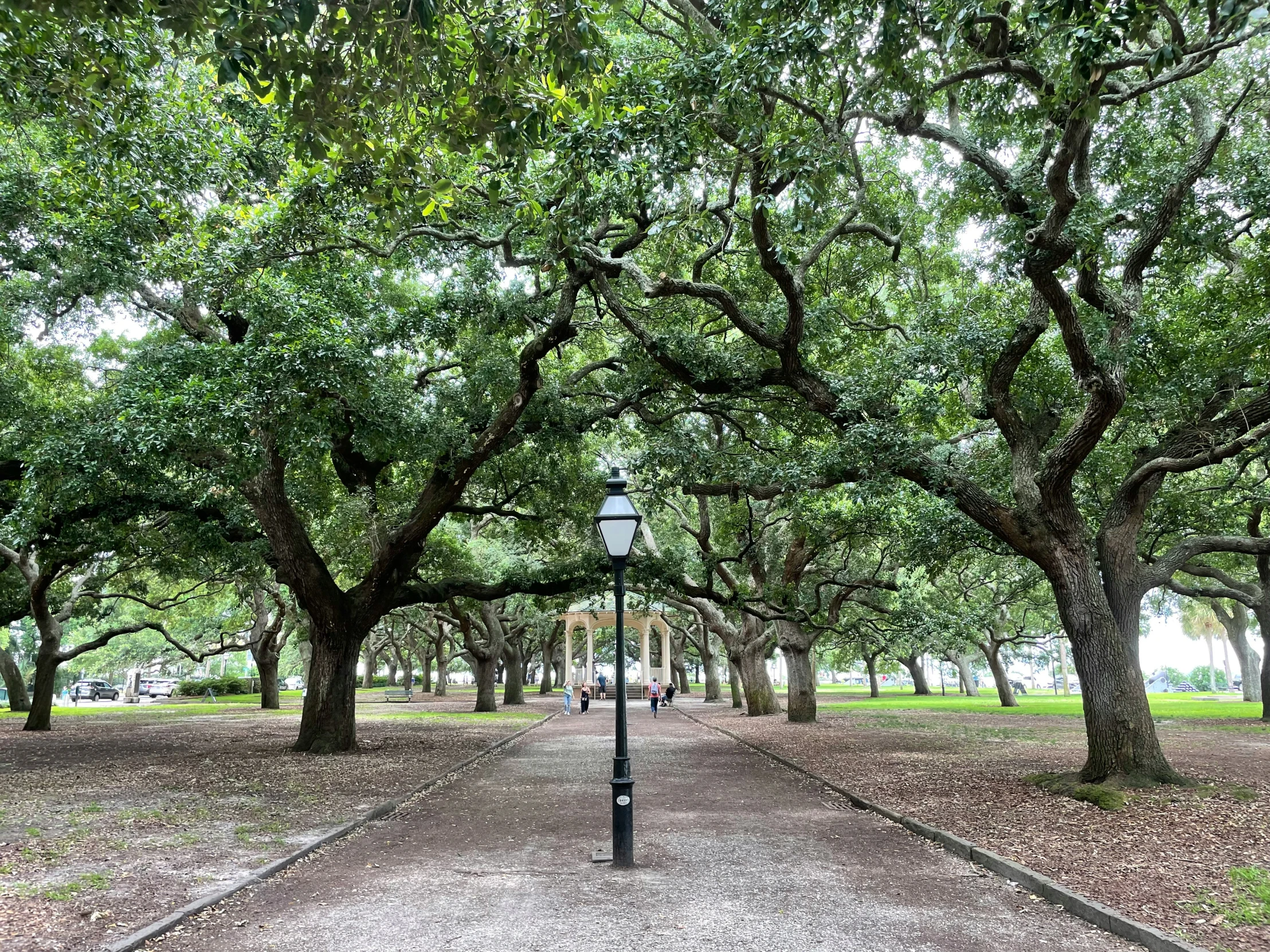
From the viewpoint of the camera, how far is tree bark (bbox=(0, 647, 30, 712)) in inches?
1001

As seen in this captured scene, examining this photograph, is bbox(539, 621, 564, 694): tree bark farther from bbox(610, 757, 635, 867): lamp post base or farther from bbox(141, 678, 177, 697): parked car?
bbox(610, 757, 635, 867): lamp post base

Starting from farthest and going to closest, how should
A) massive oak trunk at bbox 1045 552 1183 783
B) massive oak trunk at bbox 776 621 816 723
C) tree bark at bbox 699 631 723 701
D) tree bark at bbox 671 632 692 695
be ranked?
1. tree bark at bbox 671 632 692 695
2. tree bark at bbox 699 631 723 701
3. massive oak trunk at bbox 776 621 816 723
4. massive oak trunk at bbox 1045 552 1183 783

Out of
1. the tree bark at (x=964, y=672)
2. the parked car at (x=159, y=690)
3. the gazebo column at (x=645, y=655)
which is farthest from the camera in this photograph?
the parked car at (x=159, y=690)

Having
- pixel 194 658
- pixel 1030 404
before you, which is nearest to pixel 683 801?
pixel 1030 404

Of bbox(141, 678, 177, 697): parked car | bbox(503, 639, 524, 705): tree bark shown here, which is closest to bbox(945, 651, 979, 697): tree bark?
bbox(503, 639, 524, 705): tree bark

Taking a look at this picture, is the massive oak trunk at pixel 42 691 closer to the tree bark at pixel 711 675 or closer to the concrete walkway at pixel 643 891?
the concrete walkway at pixel 643 891

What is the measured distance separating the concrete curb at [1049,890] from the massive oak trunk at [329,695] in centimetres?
946

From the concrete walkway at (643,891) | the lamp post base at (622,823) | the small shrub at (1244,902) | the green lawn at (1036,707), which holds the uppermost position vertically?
the lamp post base at (622,823)

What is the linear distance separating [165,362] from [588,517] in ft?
28.6

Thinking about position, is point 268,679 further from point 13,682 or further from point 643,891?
point 643,891

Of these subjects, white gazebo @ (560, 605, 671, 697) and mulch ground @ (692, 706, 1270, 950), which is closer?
mulch ground @ (692, 706, 1270, 950)

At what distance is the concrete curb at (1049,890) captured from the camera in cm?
464

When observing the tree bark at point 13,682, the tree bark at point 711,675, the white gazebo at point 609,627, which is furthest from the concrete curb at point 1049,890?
the white gazebo at point 609,627

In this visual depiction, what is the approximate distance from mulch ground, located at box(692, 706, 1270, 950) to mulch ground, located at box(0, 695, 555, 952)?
6222mm
